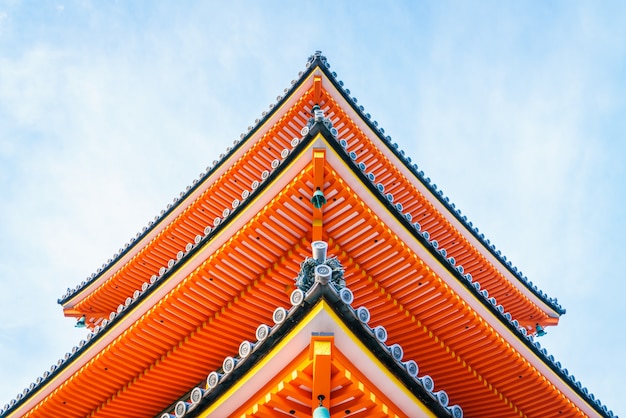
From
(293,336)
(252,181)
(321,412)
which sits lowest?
(321,412)

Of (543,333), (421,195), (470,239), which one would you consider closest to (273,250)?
(421,195)

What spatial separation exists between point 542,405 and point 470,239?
591 centimetres

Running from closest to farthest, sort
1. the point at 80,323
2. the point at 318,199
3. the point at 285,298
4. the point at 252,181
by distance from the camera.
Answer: the point at 318,199 → the point at 285,298 → the point at 252,181 → the point at 80,323

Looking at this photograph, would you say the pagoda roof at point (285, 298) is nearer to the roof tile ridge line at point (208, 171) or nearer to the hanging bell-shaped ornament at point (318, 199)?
the hanging bell-shaped ornament at point (318, 199)

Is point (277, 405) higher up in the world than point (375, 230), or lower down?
lower down

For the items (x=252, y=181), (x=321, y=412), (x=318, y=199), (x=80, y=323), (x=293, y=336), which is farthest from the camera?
(x=80, y=323)

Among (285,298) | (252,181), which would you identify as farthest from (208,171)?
(285,298)

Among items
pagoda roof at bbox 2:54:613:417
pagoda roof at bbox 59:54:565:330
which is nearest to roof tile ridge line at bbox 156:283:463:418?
pagoda roof at bbox 2:54:613:417

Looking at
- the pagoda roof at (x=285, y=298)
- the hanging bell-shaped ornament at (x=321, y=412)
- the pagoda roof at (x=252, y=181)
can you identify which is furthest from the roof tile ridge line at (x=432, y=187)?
the hanging bell-shaped ornament at (x=321, y=412)

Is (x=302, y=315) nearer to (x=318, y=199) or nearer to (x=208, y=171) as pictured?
(x=318, y=199)

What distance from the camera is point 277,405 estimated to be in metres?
4.93

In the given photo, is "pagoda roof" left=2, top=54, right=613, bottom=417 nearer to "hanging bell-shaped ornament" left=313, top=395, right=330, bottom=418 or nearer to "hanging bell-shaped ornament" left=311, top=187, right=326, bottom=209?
"hanging bell-shaped ornament" left=311, top=187, right=326, bottom=209

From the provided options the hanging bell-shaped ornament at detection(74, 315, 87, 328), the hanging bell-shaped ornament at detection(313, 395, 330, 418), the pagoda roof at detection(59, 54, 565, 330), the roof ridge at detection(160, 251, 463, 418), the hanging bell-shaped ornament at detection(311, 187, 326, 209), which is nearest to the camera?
the hanging bell-shaped ornament at detection(313, 395, 330, 418)

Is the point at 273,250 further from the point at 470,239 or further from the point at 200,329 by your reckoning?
the point at 470,239
